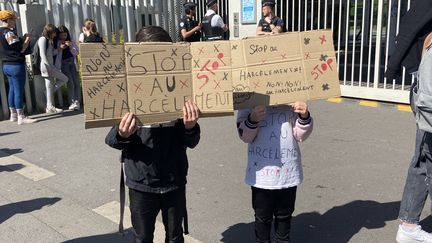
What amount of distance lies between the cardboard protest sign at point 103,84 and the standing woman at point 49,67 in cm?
605

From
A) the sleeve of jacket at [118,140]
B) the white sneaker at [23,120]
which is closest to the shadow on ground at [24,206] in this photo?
the sleeve of jacket at [118,140]

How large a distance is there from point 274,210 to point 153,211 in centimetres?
82

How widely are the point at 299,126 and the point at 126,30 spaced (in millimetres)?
7916

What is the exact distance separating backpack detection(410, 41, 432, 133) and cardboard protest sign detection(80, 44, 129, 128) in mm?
1692

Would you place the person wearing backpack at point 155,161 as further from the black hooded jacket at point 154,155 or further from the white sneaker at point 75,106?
the white sneaker at point 75,106

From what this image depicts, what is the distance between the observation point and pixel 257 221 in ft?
9.71

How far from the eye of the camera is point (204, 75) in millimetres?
2510

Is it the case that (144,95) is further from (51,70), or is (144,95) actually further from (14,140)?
(51,70)

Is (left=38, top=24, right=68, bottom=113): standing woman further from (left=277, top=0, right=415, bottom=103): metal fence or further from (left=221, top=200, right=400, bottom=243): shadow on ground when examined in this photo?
(left=221, top=200, right=400, bottom=243): shadow on ground

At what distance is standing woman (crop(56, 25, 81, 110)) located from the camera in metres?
8.22

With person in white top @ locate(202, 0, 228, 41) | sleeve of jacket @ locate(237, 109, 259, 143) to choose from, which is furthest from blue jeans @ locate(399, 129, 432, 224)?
person in white top @ locate(202, 0, 228, 41)

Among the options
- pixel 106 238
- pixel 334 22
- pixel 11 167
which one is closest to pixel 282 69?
pixel 106 238

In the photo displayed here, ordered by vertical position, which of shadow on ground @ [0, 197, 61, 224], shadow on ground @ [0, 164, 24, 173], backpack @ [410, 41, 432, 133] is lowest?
shadow on ground @ [0, 197, 61, 224]

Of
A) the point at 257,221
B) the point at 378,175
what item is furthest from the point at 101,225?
the point at 378,175
